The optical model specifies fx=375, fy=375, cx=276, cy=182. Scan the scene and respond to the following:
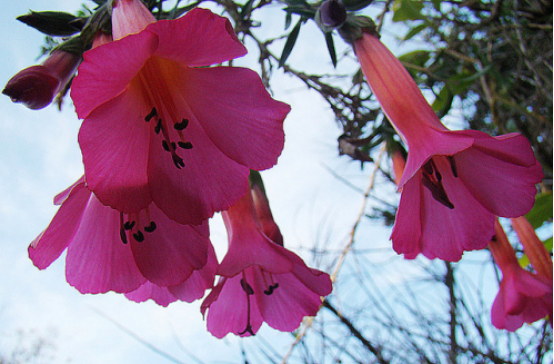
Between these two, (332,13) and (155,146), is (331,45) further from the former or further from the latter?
(155,146)

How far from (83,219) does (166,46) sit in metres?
0.18

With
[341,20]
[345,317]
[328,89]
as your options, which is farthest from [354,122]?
[345,317]

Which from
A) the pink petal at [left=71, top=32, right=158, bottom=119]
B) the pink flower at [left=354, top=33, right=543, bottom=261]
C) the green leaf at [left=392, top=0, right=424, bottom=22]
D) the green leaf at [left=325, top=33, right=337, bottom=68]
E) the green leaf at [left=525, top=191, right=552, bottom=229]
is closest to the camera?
the pink petal at [left=71, top=32, right=158, bottom=119]

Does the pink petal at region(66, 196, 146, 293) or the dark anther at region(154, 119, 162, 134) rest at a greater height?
the dark anther at region(154, 119, 162, 134)

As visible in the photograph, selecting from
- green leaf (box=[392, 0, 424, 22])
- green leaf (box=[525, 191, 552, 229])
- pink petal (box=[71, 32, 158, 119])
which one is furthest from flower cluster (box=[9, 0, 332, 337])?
green leaf (box=[392, 0, 424, 22])

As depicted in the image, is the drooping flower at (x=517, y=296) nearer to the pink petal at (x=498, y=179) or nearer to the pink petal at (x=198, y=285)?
the pink petal at (x=498, y=179)

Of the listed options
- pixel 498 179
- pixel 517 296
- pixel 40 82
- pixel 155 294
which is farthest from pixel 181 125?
pixel 517 296

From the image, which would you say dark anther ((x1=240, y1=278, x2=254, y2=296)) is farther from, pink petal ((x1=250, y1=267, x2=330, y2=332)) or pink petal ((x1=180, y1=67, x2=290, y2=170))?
pink petal ((x1=180, y1=67, x2=290, y2=170))

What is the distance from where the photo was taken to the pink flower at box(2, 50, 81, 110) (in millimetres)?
305

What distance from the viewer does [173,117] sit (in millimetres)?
371

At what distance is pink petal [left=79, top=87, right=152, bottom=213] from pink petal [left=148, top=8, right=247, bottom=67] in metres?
0.06

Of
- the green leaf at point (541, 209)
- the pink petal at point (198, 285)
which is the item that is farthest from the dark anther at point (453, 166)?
the green leaf at point (541, 209)

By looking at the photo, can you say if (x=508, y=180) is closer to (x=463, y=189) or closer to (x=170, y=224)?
(x=463, y=189)

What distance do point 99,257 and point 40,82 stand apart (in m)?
0.16
